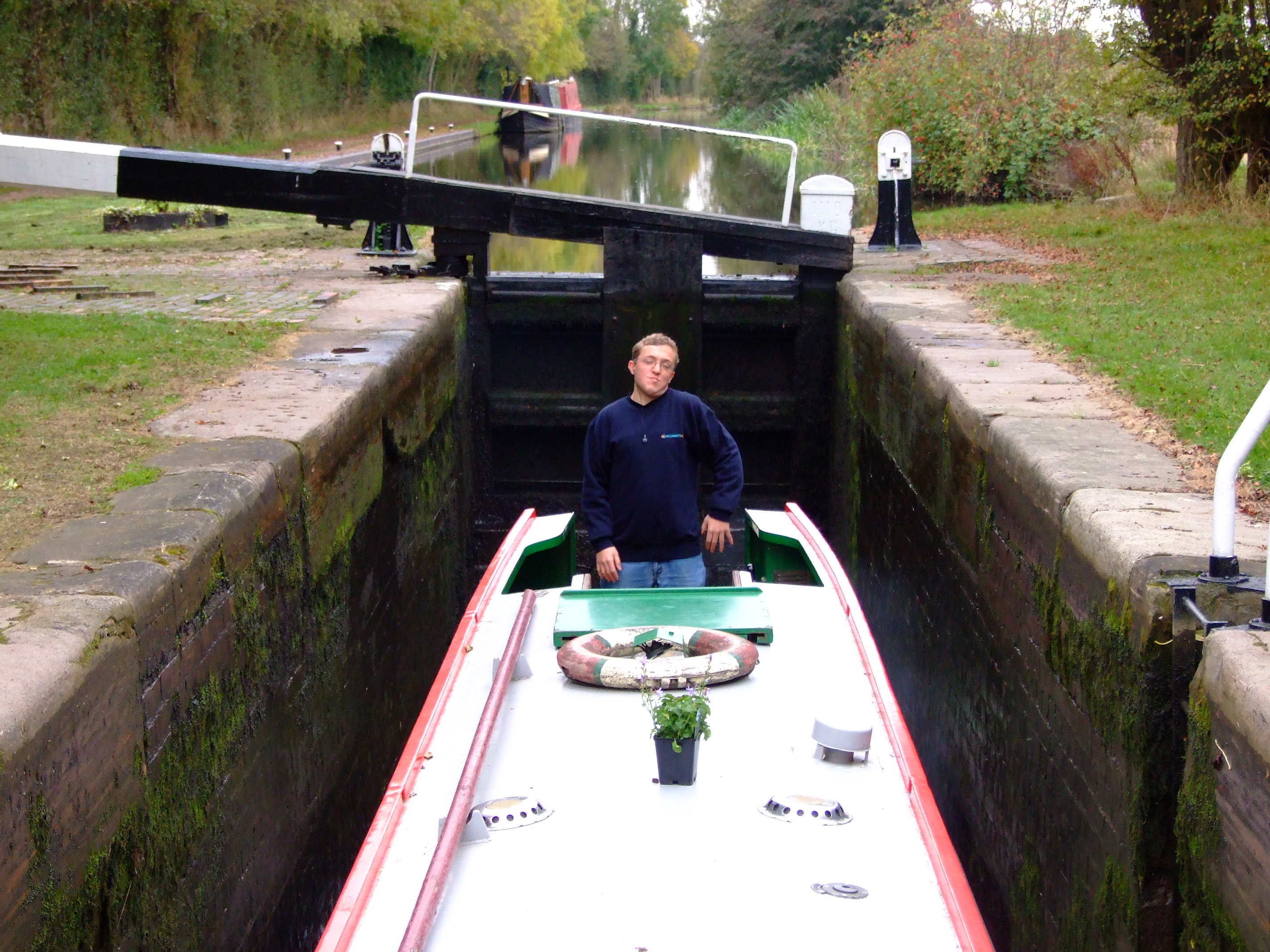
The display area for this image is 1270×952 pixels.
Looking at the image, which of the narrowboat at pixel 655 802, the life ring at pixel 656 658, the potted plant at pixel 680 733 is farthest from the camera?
the life ring at pixel 656 658

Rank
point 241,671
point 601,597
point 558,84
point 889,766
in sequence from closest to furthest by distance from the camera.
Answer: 1. point 889,766
2. point 241,671
3. point 601,597
4. point 558,84

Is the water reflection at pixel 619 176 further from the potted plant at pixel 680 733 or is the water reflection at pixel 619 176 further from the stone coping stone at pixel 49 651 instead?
the stone coping stone at pixel 49 651

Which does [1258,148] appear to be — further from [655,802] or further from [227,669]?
A: [227,669]

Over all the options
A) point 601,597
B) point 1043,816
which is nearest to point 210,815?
point 601,597

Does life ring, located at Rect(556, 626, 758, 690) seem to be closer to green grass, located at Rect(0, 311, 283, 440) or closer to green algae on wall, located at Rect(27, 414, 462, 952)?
green algae on wall, located at Rect(27, 414, 462, 952)

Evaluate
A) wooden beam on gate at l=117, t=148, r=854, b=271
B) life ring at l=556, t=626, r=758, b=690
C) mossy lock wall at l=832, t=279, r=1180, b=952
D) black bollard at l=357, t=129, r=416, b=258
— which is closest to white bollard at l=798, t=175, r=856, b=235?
wooden beam on gate at l=117, t=148, r=854, b=271

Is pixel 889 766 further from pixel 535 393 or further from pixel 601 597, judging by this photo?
pixel 535 393

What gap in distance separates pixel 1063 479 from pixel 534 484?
636cm

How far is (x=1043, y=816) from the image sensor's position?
434 centimetres

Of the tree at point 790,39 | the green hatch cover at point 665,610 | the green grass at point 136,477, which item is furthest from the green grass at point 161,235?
the tree at point 790,39

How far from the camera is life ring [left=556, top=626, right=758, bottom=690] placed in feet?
12.8

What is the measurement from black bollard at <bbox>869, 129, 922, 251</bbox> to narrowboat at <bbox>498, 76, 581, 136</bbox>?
38.8 metres

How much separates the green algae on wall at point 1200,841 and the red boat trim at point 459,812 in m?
1.75

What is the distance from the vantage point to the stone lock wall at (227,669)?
2957 mm
